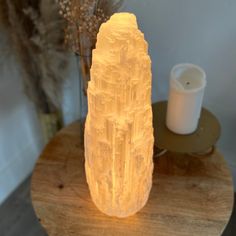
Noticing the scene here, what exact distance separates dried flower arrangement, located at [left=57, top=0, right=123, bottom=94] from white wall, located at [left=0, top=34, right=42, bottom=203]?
37 cm

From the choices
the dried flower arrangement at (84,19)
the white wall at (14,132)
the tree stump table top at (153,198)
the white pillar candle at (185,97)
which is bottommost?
the white wall at (14,132)

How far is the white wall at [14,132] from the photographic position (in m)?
1.23

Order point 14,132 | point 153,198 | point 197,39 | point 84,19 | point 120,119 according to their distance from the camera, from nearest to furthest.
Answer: point 120,119 < point 84,19 < point 153,198 < point 197,39 < point 14,132

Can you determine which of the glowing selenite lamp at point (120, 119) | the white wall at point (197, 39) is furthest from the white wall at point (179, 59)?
the glowing selenite lamp at point (120, 119)

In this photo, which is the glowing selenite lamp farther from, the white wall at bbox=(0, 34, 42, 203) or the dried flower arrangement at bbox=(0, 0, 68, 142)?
the white wall at bbox=(0, 34, 42, 203)

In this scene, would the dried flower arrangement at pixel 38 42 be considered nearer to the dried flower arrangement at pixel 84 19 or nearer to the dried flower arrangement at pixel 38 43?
the dried flower arrangement at pixel 38 43

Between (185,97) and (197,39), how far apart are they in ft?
0.80

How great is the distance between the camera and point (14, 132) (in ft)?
4.52

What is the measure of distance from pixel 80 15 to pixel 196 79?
323 mm

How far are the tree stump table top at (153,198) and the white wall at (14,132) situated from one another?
337 millimetres

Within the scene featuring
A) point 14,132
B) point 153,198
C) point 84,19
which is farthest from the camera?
point 14,132

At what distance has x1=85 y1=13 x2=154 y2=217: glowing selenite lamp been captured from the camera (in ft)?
2.01

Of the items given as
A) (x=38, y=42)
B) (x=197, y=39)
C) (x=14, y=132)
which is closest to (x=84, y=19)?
(x=38, y=42)

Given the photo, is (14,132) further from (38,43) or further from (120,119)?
(120,119)
